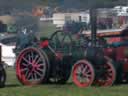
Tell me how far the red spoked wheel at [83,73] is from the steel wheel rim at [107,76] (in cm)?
26

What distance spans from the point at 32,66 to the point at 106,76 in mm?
1641

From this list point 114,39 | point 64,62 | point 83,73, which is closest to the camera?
point 83,73

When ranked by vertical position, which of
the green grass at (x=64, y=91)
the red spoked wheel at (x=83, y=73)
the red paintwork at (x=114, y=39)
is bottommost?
the green grass at (x=64, y=91)

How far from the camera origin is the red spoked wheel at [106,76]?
11305mm

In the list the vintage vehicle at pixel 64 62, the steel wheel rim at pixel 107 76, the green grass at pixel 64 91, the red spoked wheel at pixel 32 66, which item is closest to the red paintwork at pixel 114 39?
the vintage vehicle at pixel 64 62

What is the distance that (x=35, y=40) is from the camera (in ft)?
40.4

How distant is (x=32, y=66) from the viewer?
1165 centimetres

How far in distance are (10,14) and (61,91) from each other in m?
2.01

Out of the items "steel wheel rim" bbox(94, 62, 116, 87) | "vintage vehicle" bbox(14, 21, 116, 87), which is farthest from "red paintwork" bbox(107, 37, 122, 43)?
"steel wheel rim" bbox(94, 62, 116, 87)

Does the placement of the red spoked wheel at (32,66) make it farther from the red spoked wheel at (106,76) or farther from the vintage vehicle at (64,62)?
the red spoked wheel at (106,76)

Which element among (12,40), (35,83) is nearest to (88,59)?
(35,83)

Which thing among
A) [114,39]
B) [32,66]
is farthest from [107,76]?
[32,66]

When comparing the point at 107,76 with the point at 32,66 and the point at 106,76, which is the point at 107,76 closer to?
the point at 106,76

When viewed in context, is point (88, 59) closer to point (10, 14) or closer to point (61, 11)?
point (61, 11)
